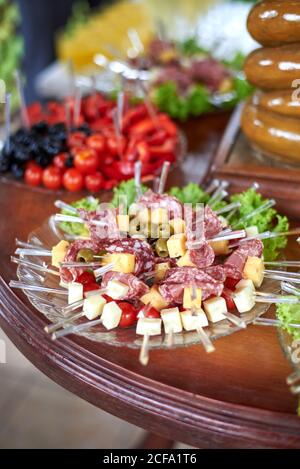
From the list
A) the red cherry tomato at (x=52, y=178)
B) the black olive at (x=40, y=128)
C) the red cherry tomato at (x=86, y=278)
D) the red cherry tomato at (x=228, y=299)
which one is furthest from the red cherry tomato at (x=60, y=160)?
the red cherry tomato at (x=228, y=299)

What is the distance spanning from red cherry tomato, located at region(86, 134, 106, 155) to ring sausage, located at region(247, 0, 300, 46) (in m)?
0.68

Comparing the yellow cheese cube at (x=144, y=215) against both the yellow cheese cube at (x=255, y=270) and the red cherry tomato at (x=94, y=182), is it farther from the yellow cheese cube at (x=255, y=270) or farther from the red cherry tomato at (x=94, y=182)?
the red cherry tomato at (x=94, y=182)

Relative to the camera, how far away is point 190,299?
4.25 ft

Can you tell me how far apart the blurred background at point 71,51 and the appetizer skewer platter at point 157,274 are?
96cm

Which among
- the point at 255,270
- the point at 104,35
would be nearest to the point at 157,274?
the point at 255,270

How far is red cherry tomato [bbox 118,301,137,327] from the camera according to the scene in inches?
51.7

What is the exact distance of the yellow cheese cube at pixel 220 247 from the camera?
149 centimetres

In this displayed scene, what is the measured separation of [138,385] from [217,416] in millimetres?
172

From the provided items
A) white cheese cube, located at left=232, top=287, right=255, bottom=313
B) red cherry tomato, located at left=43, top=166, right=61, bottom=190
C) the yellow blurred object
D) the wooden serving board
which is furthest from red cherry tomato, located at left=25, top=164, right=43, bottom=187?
the yellow blurred object

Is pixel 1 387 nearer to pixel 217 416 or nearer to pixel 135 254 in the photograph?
pixel 135 254

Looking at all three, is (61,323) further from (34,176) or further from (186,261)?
(34,176)

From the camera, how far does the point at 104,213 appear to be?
1.55 metres

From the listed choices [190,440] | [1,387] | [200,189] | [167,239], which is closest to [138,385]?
[190,440]

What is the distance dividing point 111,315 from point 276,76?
2.96ft
